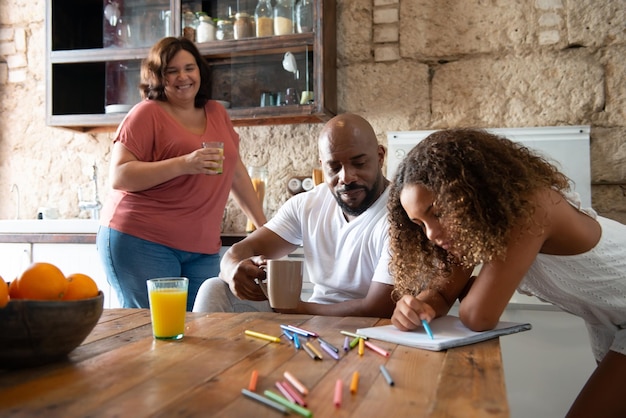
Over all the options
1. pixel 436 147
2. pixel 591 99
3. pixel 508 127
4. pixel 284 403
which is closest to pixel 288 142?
pixel 508 127

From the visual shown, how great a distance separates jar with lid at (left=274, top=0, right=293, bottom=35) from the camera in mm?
2855

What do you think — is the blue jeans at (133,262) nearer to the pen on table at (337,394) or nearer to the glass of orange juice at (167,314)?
the glass of orange juice at (167,314)

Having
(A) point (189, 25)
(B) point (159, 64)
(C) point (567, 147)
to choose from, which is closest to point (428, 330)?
(B) point (159, 64)

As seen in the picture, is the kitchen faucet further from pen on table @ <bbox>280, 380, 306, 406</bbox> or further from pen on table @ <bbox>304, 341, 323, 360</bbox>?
pen on table @ <bbox>280, 380, 306, 406</bbox>

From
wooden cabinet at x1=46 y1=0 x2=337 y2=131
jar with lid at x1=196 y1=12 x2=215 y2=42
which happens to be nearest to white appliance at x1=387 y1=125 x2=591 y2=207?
wooden cabinet at x1=46 y1=0 x2=337 y2=131

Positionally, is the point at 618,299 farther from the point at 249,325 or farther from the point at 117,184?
the point at 117,184

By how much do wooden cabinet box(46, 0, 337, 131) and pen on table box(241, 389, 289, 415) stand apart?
2.14 metres

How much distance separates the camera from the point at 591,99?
273 cm

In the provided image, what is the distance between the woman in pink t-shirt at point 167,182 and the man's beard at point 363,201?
50 centimetres

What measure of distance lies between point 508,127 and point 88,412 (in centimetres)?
252

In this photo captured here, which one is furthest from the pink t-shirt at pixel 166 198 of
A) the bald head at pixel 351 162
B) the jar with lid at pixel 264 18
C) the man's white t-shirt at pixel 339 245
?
the jar with lid at pixel 264 18

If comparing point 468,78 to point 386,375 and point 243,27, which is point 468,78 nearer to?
point 243,27

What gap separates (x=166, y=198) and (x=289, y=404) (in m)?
1.51

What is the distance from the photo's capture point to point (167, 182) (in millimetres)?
2080
